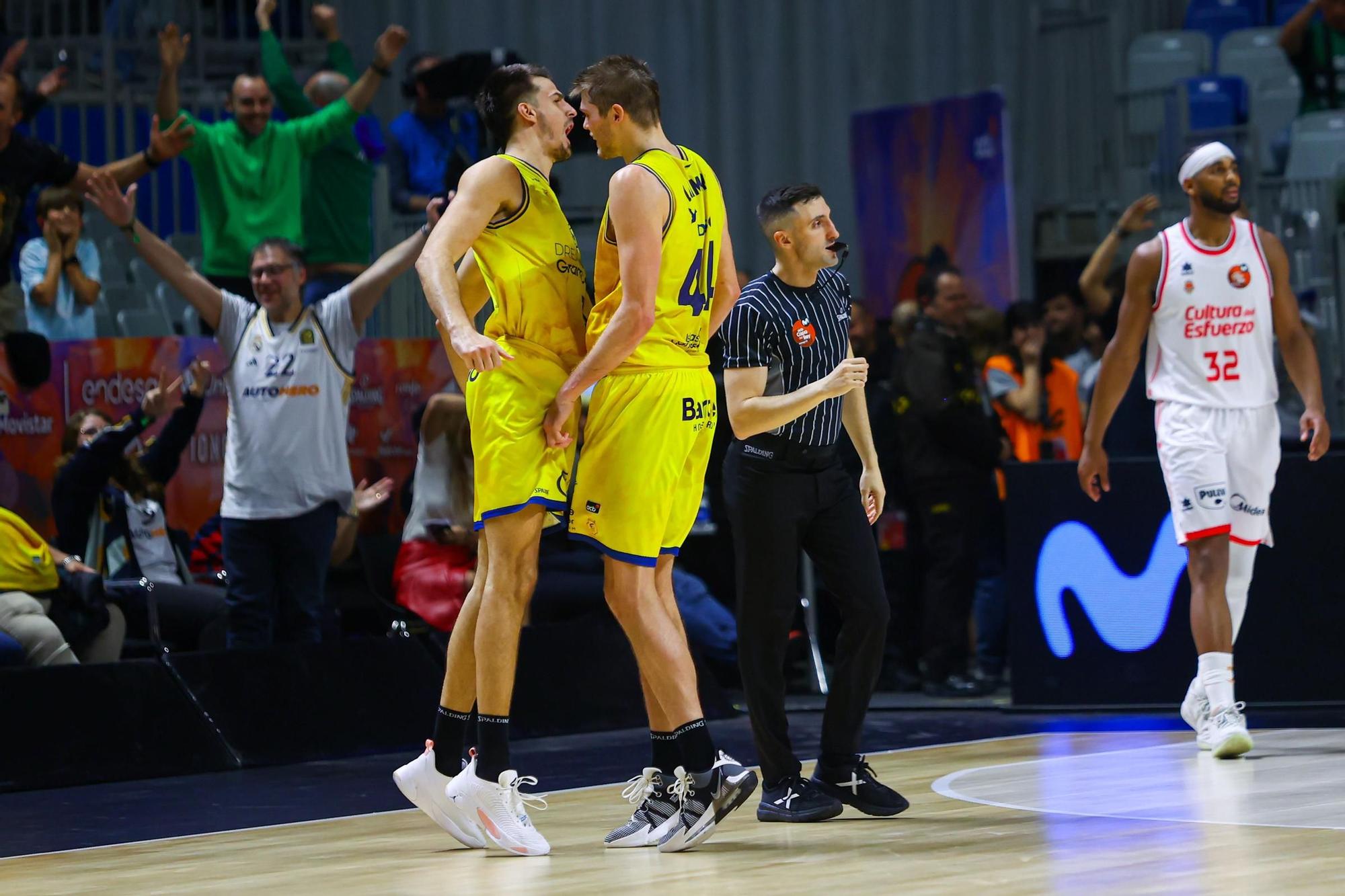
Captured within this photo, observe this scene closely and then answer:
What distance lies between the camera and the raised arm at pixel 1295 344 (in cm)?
686

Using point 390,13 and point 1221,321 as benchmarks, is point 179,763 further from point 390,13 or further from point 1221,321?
point 390,13

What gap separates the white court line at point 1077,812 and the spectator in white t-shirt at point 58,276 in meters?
4.89

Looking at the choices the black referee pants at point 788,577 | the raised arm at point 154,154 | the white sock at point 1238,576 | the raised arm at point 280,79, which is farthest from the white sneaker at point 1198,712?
the raised arm at point 280,79

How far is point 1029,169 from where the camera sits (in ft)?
46.7

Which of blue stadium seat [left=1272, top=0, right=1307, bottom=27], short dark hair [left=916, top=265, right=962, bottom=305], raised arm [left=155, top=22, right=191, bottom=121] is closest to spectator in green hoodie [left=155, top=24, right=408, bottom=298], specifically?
raised arm [left=155, top=22, right=191, bottom=121]

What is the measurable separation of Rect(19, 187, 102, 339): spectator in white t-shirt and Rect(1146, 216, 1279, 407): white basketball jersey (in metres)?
5.00

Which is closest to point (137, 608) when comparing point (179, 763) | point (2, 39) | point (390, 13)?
point (179, 763)

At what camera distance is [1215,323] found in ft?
22.2

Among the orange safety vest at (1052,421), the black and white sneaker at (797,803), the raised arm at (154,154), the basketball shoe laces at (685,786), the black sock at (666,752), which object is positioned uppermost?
the raised arm at (154,154)

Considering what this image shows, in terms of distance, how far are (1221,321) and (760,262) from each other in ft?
24.1

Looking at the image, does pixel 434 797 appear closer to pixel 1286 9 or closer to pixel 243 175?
pixel 243 175

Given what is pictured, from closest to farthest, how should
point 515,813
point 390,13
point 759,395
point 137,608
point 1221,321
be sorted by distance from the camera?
point 515,813 < point 759,395 < point 1221,321 < point 137,608 < point 390,13

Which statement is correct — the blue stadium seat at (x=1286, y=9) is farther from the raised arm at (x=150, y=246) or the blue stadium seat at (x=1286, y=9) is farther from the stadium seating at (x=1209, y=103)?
the raised arm at (x=150, y=246)

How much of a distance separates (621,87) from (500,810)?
1.82 meters
